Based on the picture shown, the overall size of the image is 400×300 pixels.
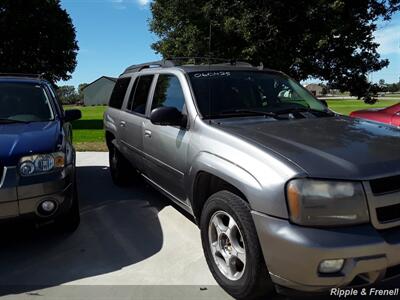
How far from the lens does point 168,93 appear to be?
5035 millimetres

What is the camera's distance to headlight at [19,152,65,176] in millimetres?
4117

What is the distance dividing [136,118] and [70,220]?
1561mm

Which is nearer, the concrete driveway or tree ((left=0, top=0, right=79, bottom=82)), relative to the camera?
the concrete driveway

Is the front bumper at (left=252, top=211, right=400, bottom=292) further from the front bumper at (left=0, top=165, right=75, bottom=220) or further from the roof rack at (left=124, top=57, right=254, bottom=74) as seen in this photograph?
the roof rack at (left=124, top=57, right=254, bottom=74)

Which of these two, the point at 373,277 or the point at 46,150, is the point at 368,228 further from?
the point at 46,150

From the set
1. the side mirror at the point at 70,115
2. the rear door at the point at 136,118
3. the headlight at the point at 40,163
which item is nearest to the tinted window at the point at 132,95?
the rear door at the point at 136,118

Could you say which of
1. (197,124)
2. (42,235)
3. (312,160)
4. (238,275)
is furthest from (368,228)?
(42,235)

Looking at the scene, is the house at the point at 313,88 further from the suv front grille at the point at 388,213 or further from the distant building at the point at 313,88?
the suv front grille at the point at 388,213

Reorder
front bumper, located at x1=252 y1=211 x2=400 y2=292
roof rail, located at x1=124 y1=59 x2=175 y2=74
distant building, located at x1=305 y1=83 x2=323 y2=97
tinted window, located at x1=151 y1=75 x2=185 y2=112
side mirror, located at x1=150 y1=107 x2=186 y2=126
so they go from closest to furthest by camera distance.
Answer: front bumper, located at x1=252 y1=211 x2=400 y2=292 < side mirror, located at x1=150 y1=107 x2=186 y2=126 < tinted window, located at x1=151 y1=75 x2=185 y2=112 < roof rail, located at x1=124 y1=59 x2=175 y2=74 < distant building, located at x1=305 y1=83 x2=323 y2=97

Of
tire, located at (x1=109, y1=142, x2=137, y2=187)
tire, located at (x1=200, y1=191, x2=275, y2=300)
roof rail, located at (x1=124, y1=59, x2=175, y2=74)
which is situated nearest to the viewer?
tire, located at (x1=200, y1=191, x2=275, y2=300)

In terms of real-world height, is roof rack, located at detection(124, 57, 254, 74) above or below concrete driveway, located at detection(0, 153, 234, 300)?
above

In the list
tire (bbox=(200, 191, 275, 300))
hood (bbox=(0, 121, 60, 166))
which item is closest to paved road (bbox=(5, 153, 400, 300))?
tire (bbox=(200, 191, 275, 300))

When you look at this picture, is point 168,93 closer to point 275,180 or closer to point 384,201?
point 275,180

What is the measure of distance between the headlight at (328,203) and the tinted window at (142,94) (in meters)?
3.09
